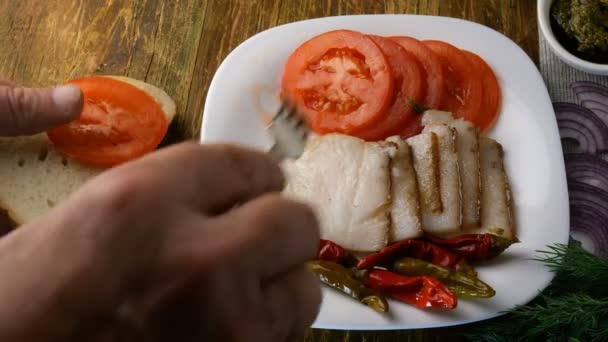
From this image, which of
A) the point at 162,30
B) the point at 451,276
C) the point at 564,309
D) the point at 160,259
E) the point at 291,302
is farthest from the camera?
the point at 162,30

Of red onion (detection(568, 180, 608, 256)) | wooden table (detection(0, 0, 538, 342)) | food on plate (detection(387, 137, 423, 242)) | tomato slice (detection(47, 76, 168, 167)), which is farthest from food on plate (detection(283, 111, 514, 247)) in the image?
wooden table (detection(0, 0, 538, 342))

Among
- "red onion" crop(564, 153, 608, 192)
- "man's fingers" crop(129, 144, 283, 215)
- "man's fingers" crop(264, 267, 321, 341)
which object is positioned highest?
"man's fingers" crop(129, 144, 283, 215)

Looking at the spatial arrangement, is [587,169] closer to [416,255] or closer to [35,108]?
[416,255]

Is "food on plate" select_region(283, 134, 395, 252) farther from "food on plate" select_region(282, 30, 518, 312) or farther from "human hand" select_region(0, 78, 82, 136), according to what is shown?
"human hand" select_region(0, 78, 82, 136)

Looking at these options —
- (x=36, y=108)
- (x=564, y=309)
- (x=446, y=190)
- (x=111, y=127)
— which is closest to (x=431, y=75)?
(x=446, y=190)

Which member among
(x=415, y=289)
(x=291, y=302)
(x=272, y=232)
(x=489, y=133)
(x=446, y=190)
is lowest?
(x=415, y=289)

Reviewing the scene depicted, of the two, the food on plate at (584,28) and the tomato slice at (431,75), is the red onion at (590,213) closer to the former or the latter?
the food on plate at (584,28)

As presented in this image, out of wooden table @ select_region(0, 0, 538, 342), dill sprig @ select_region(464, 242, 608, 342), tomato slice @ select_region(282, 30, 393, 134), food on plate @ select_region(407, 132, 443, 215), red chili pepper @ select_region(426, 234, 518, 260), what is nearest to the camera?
dill sprig @ select_region(464, 242, 608, 342)
